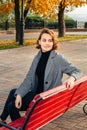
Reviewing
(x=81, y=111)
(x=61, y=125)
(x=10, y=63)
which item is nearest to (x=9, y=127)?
(x=61, y=125)

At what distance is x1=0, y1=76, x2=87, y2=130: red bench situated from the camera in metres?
3.95

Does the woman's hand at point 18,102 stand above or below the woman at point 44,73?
below

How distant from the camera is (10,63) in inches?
500

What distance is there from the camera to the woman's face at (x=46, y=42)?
4824mm

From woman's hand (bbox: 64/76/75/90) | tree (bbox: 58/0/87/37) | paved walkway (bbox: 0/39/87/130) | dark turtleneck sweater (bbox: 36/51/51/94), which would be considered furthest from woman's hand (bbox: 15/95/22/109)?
tree (bbox: 58/0/87/37)

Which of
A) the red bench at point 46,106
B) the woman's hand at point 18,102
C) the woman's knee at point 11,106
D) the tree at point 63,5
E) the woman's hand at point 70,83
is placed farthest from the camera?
the tree at point 63,5

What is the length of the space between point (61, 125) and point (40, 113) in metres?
1.66

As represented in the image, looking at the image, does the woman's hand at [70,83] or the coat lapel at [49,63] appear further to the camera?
the coat lapel at [49,63]

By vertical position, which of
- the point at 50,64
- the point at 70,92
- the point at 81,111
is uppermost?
the point at 50,64

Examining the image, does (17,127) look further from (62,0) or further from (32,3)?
(62,0)

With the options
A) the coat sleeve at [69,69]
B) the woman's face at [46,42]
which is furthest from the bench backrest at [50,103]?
the woman's face at [46,42]

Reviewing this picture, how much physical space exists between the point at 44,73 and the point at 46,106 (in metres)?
0.75

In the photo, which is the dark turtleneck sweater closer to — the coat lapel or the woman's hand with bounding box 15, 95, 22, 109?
the coat lapel

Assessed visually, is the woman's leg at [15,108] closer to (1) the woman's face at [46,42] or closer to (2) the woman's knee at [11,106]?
(2) the woman's knee at [11,106]
